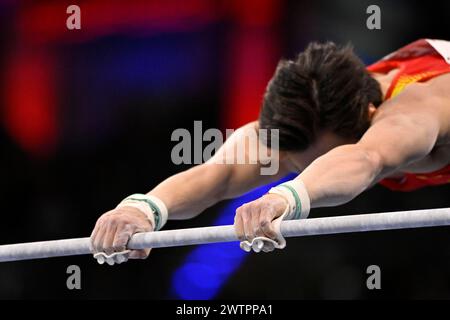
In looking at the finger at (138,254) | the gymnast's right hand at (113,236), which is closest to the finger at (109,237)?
the gymnast's right hand at (113,236)

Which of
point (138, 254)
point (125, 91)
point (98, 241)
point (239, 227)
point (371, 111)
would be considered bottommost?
point (138, 254)

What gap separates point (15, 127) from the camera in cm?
464

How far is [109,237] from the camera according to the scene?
250cm

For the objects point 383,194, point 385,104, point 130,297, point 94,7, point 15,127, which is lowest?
point 130,297

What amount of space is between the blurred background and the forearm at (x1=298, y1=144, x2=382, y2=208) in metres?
2.24

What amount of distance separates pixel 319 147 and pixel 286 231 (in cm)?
73

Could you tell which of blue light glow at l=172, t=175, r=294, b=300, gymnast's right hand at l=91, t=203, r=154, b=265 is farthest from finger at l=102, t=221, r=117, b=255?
blue light glow at l=172, t=175, r=294, b=300

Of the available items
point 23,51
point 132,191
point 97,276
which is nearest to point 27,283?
point 97,276

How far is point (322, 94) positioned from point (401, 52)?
2.34 feet

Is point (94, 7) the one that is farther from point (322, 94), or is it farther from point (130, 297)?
point (322, 94)

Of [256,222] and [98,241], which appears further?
[98,241]

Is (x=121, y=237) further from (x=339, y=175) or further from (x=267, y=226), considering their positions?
(x=339, y=175)

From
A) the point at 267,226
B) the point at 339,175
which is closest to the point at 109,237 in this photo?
the point at 267,226

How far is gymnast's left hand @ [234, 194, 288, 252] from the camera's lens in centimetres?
220
